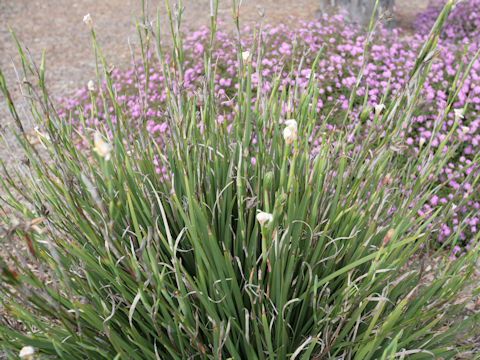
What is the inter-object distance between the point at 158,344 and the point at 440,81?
13.9ft

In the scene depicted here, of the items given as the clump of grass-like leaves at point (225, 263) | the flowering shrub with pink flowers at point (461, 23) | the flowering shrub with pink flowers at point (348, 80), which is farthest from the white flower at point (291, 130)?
the flowering shrub with pink flowers at point (461, 23)

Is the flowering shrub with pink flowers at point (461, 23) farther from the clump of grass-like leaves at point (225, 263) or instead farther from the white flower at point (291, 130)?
the white flower at point (291, 130)

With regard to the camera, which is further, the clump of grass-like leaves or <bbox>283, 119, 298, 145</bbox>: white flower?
the clump of grass-like leaves

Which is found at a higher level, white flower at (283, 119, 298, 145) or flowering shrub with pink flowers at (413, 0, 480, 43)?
white flower at (283, 119, 298, 145)

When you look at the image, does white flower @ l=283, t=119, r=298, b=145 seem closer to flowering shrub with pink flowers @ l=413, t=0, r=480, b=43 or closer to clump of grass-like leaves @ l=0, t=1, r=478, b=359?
clump of grass-like leaves @ l=0, t=1, r=478, b=359

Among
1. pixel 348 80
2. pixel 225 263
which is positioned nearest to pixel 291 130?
pixel 225 263

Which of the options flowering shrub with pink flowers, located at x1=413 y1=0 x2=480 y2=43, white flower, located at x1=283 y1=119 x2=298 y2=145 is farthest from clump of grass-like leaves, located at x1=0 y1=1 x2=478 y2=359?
flowering shrub with pink flowers, located at x1=413 y1=0 x2=480 y2=43

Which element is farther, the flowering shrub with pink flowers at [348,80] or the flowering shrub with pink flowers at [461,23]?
the flowering shrub with pink flowers at [461,23]

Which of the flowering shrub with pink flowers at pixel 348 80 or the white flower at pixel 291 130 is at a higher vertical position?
the white flower at pixel 291 130

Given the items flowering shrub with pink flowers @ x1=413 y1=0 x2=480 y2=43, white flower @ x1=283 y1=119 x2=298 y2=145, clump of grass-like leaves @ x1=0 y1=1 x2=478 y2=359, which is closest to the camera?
white flower @ x1=283 y1=119 x2=298 y2=145

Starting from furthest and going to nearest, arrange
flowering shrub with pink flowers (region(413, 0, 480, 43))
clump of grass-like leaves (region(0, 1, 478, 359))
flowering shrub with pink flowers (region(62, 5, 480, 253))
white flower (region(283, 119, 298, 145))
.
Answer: flowering shrub with pink flowers (region(413, 0, 480, 43)), flowering shrub with pink flowers (region(62, 5, 480, 253)), clump of grass-like leaves (region(0, 1, 478, 359)), white flower (region(283, 119, 298, 145))

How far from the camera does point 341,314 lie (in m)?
1.36

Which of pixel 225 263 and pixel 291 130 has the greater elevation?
pixel 291 130

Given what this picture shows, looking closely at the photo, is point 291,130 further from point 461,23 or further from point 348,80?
point 461,23
